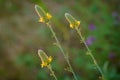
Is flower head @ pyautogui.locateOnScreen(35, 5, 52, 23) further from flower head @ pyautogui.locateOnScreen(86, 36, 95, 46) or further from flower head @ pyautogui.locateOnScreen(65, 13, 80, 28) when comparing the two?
flower head @ pyautogui.locateOnScreen(86, 36, 95, 46)

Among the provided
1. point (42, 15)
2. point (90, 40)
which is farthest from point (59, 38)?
point (42, 15)

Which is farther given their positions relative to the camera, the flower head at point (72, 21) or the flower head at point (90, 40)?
the flower head at point (90, 40)

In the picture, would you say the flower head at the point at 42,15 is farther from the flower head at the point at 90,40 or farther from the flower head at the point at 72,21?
the flower head at the point at 90,40

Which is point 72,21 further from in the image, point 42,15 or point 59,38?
point 59,38

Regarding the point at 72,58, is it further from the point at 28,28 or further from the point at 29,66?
the point at 28,28

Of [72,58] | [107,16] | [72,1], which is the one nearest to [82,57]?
[72,58]

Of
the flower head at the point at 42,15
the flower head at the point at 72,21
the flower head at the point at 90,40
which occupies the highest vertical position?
the flower head at the point at 90,40

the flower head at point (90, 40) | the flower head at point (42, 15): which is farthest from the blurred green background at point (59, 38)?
the flower head at point (42, 15)

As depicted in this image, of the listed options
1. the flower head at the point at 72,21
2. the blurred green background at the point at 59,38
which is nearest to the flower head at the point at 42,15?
the flower head at the point at 72,21

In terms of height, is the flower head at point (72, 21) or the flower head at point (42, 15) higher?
the flower head at point (42, 15)
